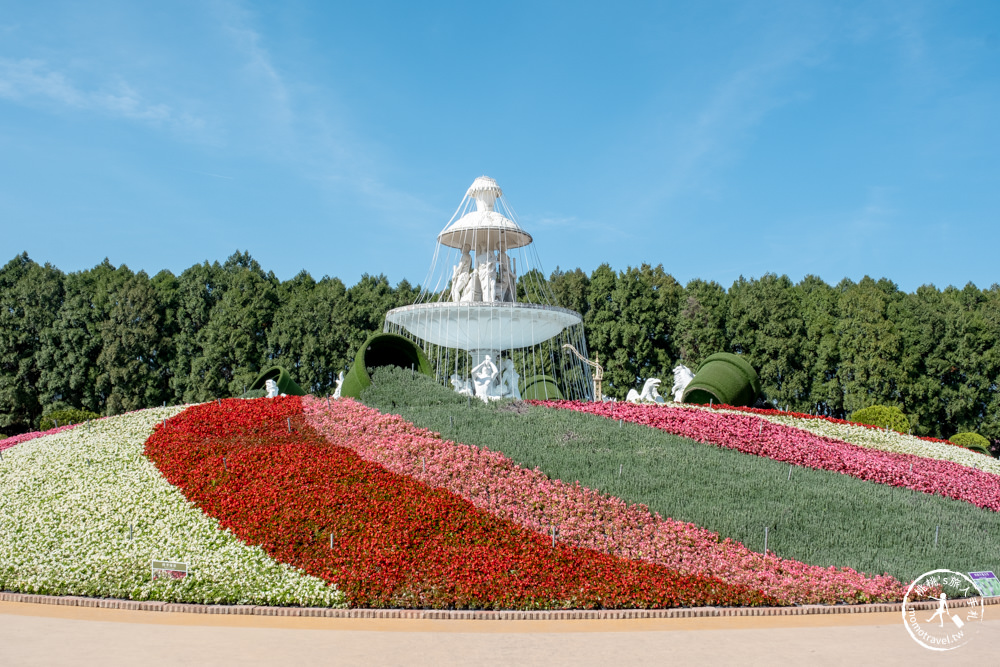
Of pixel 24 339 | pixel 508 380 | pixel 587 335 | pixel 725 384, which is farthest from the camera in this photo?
pixel 587 335

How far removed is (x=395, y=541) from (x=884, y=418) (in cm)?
2148

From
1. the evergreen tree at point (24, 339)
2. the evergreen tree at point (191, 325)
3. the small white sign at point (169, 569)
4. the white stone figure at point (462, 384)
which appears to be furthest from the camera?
the evergreen tree at point (191, 325)

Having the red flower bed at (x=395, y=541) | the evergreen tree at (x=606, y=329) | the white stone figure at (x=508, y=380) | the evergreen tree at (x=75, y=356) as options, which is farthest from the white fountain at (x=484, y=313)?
the evergreen tree at (x=75, y=356)

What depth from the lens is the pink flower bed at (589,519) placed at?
10.4 metres

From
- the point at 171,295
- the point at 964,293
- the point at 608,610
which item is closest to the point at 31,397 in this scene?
the point at 171,295

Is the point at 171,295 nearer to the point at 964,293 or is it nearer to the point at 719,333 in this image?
the point at 719,333

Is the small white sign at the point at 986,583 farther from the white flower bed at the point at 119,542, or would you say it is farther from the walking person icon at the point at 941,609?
the white flower bed at the point at 119,542

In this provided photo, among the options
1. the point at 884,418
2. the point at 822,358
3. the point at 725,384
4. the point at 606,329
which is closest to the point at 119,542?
the point at 725,384

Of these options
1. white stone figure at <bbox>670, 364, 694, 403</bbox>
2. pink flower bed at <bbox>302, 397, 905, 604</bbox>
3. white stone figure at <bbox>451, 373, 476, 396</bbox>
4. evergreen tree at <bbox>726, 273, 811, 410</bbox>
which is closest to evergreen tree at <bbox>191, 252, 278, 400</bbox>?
white stone figure at <bbox>451, 373, 476, 396</bbox>

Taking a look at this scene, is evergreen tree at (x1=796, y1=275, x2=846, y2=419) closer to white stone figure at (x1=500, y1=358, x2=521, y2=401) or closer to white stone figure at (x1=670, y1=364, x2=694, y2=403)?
white stone figure at (x1=670, y1=364, x2=694, y2=403)

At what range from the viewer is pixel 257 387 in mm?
27828

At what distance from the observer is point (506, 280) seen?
22312 mm

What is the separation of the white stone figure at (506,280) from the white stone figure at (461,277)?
2.97 feet

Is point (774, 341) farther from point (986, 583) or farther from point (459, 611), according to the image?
point (459, 611)
